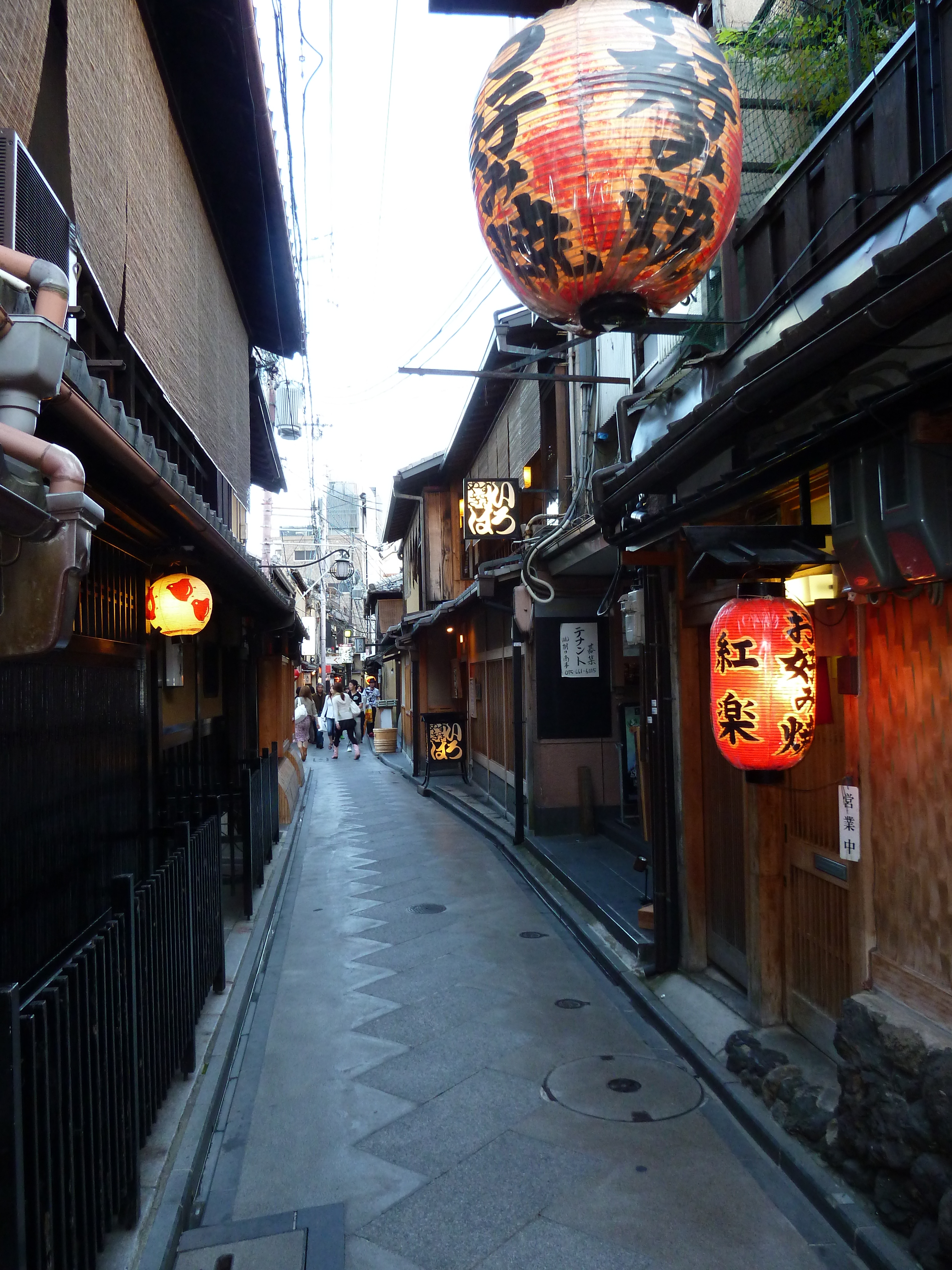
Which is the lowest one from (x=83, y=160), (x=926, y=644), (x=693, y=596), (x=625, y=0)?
(x=926, y=644)

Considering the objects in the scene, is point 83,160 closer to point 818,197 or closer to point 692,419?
point 692,419

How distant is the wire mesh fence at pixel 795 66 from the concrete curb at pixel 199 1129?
26.3 ft

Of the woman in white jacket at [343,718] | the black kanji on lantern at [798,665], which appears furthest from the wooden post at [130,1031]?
the woman in white jacket at [343,718]

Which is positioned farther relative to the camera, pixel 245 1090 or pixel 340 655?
pixel 340 655

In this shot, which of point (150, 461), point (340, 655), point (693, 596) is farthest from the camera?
point (340, 655)

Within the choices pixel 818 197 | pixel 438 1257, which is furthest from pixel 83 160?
pixel 438 1257

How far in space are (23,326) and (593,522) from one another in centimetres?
744

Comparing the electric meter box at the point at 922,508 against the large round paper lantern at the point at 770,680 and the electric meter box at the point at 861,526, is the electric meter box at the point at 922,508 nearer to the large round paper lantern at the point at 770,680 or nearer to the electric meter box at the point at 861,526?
the electric meter box at the point at 861,526

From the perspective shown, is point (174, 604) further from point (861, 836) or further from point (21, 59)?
point (861, 836)

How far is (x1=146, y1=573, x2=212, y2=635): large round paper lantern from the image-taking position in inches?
310

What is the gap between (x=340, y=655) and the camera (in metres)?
83.1

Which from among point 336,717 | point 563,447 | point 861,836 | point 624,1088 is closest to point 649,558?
point 861,836

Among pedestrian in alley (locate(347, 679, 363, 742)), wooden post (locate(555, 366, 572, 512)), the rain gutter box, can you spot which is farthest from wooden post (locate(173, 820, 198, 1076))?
pedestrian in alley (locate(347, 679, 363, 742))

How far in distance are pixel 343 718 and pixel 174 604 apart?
2773cm
